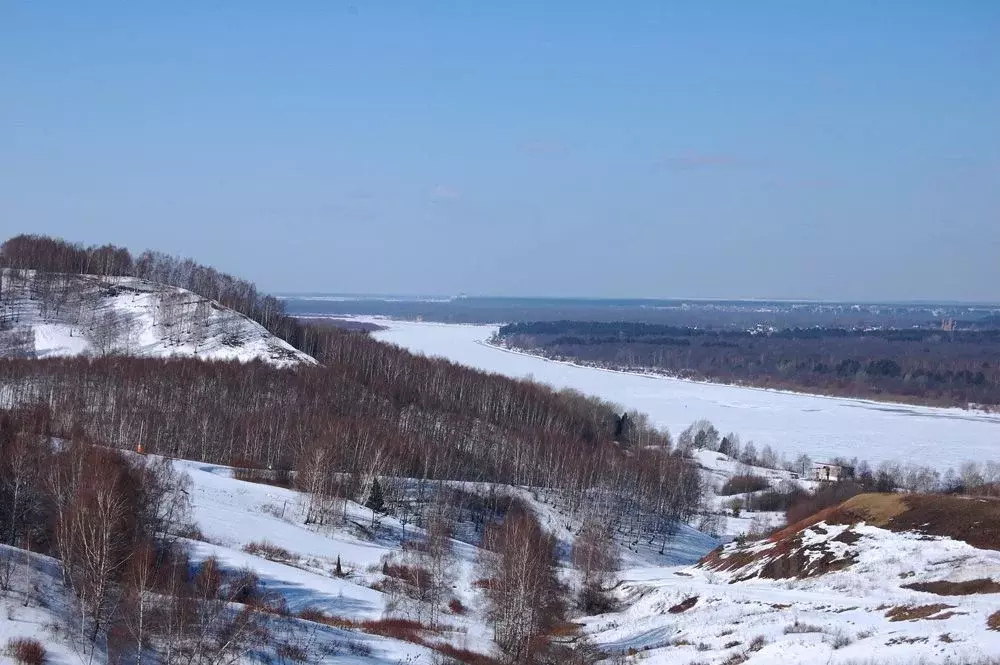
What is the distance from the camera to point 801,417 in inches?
4614

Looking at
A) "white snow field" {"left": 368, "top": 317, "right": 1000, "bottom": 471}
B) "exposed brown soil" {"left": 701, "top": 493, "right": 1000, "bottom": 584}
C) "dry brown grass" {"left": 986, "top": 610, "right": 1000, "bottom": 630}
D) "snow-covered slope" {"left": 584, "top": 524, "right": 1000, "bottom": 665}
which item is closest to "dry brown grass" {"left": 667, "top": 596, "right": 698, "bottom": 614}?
"snow-covered slope" {"left": 584, "top": 524, "right": 1000, "bottom": 665}

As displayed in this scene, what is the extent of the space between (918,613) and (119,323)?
86723 mm

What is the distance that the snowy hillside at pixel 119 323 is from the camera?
3440 inches

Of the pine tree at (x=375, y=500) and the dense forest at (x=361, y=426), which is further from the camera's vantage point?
the dense forest at (x=361, y=426)

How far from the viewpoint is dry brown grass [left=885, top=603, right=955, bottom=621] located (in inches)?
910

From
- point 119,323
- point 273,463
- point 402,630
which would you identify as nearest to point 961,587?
point 402,630

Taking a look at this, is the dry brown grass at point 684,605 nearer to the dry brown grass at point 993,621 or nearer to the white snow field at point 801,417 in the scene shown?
the dry brown grass at point 993,621

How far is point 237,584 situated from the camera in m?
23.6

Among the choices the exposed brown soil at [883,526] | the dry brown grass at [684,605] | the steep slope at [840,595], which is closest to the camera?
the steep slope at [840,595]

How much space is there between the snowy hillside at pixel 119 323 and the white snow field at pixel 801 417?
47284 mm

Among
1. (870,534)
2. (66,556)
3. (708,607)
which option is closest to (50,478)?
(66,556)

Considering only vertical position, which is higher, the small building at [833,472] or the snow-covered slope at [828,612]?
the snow-covered slope at [828,612]

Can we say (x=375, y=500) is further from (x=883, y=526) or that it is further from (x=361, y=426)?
(x=883, y=526)

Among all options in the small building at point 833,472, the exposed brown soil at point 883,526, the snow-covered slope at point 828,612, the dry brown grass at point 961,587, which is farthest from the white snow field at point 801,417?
the dry brown grass at point 961,587
